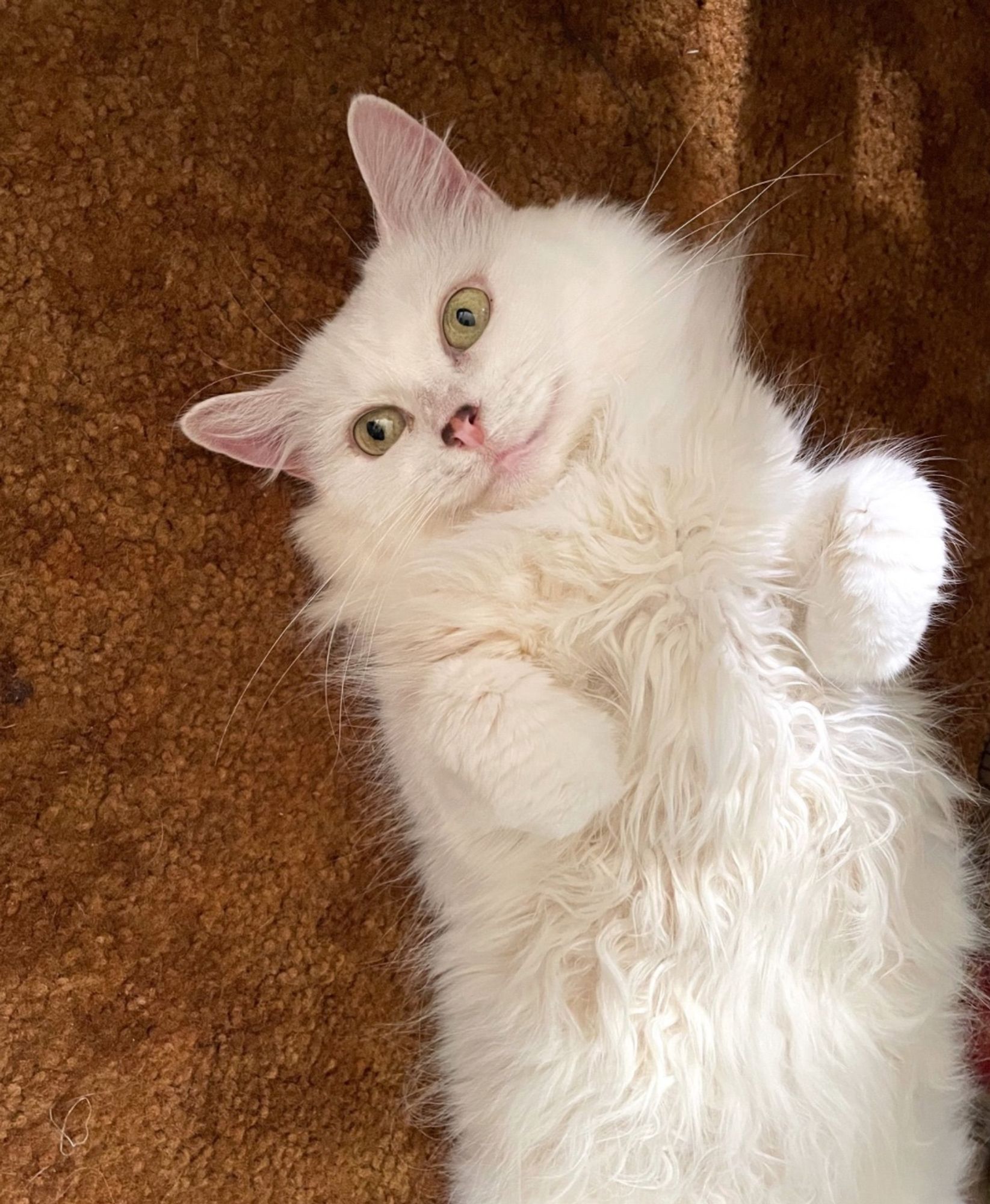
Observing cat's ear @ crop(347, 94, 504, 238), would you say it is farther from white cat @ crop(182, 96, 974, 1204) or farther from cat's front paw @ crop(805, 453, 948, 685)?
cat's front paw @ crop(805, 453, 948, 685)

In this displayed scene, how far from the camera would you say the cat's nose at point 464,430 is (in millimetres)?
1126

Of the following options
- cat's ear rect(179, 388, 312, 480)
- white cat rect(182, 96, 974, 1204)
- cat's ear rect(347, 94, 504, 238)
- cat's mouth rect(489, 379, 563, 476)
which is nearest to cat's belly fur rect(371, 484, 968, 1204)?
white cat rect(182, 96, 974, 1204)

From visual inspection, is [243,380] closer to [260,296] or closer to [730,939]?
[260,296]

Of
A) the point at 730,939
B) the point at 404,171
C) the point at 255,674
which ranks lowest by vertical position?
the point at 255,674

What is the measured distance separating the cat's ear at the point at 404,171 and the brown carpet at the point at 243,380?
156 millimetres

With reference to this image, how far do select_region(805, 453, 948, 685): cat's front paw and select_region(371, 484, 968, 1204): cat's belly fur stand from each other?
7cm

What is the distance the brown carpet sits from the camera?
136cm

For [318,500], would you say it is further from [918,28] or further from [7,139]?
[918,28]

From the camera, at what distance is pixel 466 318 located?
121cm

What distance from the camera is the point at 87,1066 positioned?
134 cm

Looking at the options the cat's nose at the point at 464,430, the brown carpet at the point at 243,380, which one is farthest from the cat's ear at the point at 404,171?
the cat's nose at the point at 464,430

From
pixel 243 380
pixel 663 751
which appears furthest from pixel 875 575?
pixel 243 380

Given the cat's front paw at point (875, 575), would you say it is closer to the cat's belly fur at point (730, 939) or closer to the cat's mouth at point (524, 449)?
the cat's belly fur at point (730, 939)

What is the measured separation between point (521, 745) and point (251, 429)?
645 mm
